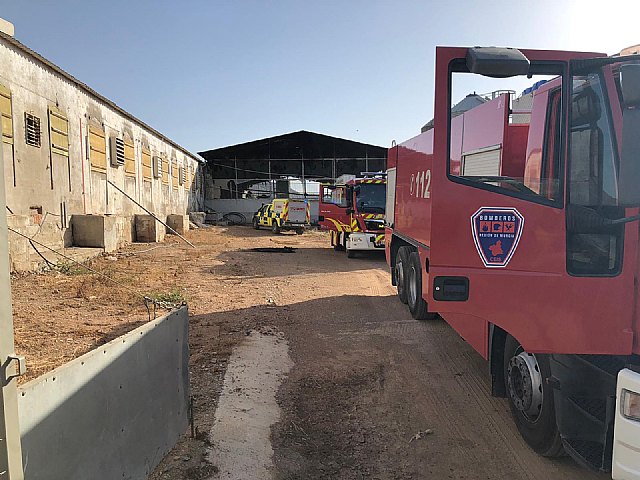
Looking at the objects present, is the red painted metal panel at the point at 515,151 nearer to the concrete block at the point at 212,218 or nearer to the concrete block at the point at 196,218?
the concrete block at the point at 196,218

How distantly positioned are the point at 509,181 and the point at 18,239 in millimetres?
10231

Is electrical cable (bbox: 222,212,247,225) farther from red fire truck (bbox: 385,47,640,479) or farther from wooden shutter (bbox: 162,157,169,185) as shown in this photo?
red fire truck (bbox: 385,47,640,479)

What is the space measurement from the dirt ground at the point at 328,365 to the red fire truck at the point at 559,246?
812 mm

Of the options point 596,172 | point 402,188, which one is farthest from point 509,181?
point 402,188

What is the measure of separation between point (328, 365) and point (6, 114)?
352 inches

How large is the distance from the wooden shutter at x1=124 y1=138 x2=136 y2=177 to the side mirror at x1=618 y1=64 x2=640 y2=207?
713 inches

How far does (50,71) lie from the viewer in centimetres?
1226

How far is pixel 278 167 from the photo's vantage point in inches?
1502

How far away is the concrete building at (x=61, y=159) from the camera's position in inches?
405

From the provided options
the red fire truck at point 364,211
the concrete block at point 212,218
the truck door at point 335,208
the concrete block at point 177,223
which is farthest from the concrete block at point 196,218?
the red fire truck at point 364,211

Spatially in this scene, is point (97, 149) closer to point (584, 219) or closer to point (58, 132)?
point (58, 132)

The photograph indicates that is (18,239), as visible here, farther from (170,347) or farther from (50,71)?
(170,347)

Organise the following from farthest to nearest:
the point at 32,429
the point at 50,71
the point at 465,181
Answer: the point at 50,71 → the point at 465,181 → the point at 32,429

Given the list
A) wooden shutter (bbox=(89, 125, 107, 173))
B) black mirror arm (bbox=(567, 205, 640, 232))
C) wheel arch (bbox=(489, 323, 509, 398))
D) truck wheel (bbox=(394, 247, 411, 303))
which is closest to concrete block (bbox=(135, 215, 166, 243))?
wooden shutter (bbox=(89, 125, 107, 173))
